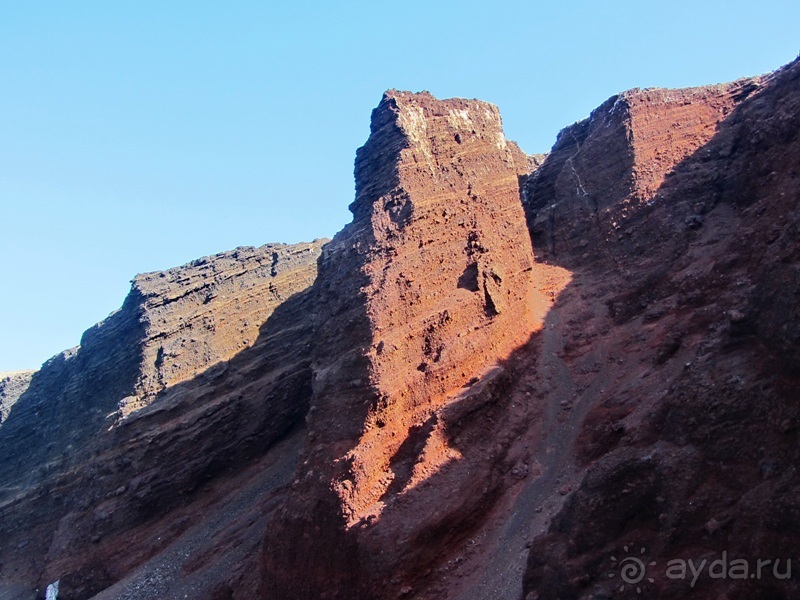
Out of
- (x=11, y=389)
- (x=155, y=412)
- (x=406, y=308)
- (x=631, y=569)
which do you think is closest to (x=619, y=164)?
(x=406, y=308)

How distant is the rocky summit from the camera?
14742 millimetres

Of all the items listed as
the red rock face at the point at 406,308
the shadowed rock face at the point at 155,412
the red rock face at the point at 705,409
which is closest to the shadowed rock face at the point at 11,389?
the shadowed rock face at the point at 155,412

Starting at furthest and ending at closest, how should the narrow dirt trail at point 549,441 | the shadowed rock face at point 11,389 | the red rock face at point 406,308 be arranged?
the shadowed rock face at point 11,389 → the red rock face at point 406,308 → the narrow dirt trail at point 549,441

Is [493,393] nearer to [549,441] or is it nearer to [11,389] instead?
[549,441]

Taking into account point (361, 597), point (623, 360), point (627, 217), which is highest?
point (627, 217)

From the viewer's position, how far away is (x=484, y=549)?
762 inches

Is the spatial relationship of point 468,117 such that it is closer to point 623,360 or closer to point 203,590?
point 623,360

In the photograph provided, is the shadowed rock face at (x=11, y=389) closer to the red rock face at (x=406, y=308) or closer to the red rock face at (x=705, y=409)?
the red rock face at (x=406, y=308)

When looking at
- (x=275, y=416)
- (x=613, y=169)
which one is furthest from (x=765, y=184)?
(x=275, y=416)

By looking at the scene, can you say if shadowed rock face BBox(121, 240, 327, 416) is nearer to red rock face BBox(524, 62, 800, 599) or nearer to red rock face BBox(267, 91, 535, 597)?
red rock face BBox(267, 91, 535, 597)

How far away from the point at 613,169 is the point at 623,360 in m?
10.6

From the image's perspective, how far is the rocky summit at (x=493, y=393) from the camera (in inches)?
580

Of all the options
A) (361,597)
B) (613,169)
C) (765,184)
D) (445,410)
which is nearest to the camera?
(361,597)

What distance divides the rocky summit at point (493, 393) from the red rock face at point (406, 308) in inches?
4.0
